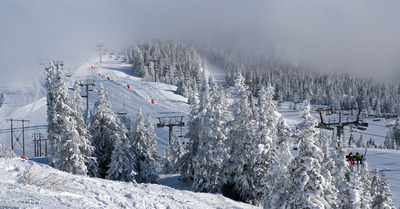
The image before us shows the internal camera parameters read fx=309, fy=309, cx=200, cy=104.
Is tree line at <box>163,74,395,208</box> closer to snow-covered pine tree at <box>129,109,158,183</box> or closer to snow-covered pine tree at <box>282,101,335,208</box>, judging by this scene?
snow-covered pine tree at <box>282,101,335,208</box>

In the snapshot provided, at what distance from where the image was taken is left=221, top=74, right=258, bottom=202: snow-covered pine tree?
2642 cm

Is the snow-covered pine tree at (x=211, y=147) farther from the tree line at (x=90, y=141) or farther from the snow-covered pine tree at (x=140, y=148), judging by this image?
the snow-covered pine tree at (x=140, y=148)

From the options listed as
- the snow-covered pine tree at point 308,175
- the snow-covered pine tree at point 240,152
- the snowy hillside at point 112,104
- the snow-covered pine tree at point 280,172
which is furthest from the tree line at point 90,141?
the snowy hillside at point 112,104

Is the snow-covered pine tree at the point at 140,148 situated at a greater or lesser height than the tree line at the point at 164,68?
lesser

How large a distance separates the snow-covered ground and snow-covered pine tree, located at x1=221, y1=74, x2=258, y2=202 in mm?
3000

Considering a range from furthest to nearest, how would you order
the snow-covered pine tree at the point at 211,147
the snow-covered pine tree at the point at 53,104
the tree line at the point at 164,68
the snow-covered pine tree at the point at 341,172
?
Result: 1. the tree line at the point at 164,68
2. the snow-covered pine tree at the point at 211,147
3. the snow-covered pine tree at the point at 53,104
4. the snow-covered pine tree at the point at 341,172

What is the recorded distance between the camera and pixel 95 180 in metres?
13.0

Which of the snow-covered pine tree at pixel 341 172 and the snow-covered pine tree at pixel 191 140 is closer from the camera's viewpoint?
the snow-covered pine tree at pixel 341 172

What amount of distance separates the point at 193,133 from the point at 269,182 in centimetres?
1611

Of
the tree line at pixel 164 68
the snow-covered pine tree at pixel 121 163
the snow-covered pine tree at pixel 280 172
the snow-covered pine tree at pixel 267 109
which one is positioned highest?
the tree line at pixel 164 68

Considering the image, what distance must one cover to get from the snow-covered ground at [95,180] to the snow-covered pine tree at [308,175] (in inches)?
156

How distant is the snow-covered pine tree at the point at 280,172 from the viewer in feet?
52.4

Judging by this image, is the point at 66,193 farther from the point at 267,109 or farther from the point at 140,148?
the point at 140,148

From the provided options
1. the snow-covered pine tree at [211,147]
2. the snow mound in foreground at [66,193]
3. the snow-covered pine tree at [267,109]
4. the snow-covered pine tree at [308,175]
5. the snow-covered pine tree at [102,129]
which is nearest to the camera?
the snow mound in foreground at [66,193]
